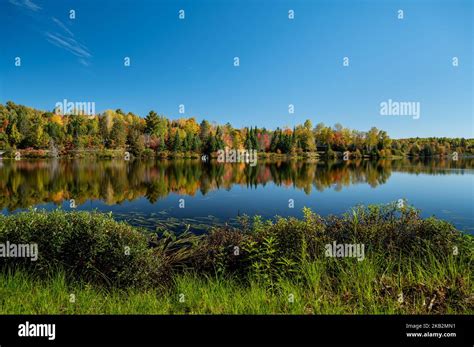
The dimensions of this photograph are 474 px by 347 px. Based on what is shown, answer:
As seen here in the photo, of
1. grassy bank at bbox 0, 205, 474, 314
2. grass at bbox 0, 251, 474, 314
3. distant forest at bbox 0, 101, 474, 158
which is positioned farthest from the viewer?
distant forest at bbox 0, 101, 474, 158

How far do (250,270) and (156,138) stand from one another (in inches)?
2006

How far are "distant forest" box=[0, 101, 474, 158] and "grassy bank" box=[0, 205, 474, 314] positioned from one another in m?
43.0

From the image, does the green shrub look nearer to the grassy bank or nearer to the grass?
the grassy bank

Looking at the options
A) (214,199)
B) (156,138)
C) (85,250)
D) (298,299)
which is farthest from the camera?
(156,138)

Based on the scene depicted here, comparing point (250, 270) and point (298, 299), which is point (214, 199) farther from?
point (298, 299)

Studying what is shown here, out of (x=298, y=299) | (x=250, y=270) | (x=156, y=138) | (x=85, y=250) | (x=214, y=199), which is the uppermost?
(x=156, y=138)

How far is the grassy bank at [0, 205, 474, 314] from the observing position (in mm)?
3189

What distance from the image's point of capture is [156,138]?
5266 cm

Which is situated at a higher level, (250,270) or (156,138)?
(156,138)

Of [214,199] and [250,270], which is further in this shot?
[214,199]

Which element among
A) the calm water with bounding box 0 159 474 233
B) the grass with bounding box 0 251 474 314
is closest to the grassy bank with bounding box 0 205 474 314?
the grass with bounding box 0 251 474 314

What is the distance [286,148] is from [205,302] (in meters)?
60.3

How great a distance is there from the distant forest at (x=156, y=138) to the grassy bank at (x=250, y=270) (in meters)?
43.0

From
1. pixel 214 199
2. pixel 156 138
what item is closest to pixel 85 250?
pixel 214 199
